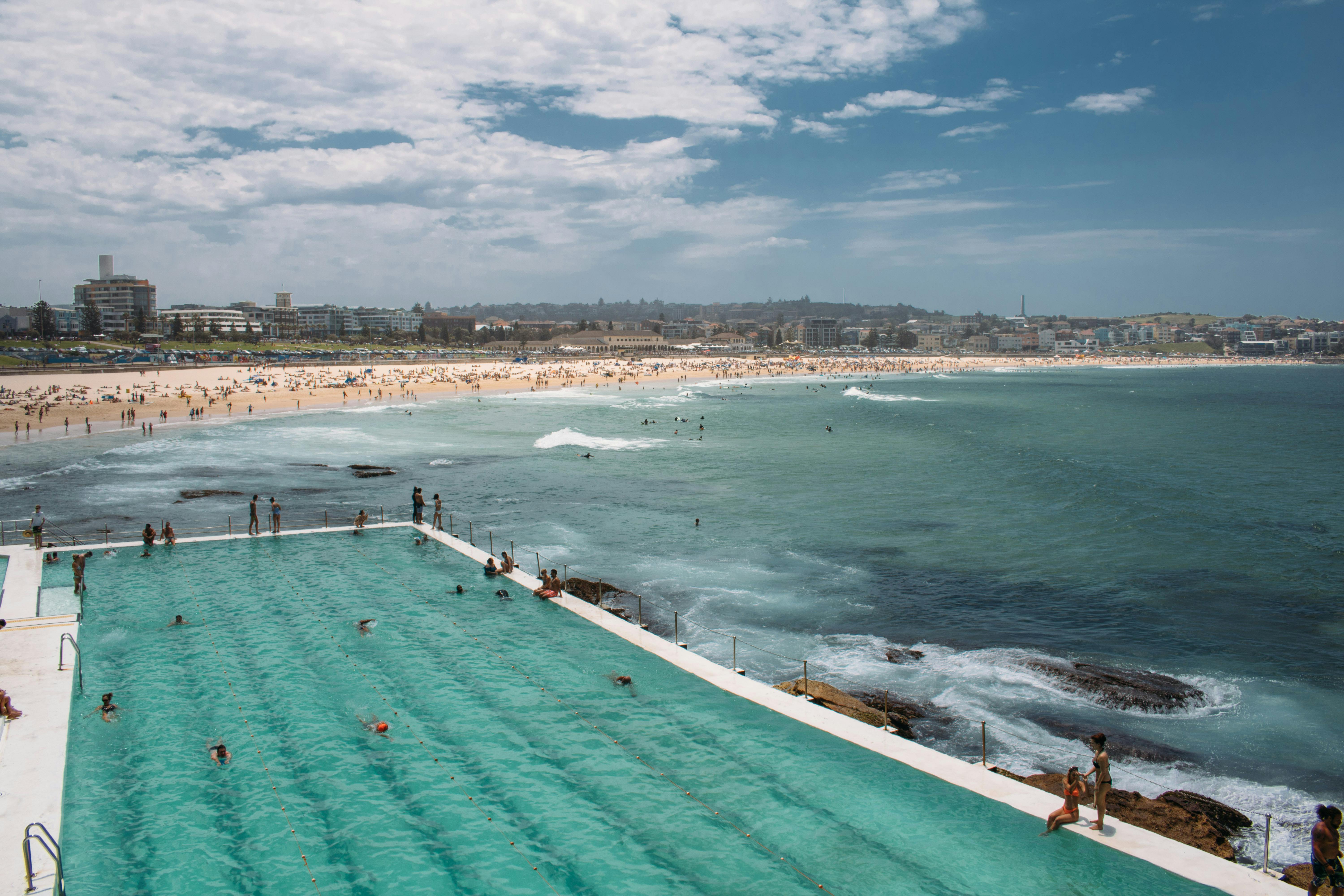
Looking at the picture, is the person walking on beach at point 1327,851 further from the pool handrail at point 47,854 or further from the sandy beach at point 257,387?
the sandy beach at point 257,387

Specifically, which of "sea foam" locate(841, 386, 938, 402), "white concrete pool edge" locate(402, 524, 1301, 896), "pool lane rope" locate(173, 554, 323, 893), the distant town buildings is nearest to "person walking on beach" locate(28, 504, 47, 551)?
"pool lane rope" locate(173, 554, 323, 893)

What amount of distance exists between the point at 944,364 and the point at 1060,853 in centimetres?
20136

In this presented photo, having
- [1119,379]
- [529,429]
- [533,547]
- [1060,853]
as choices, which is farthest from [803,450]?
[1119,379]

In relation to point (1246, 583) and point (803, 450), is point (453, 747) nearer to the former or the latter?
point (1246, 583)

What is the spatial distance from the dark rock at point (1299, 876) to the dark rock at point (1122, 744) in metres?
3.46

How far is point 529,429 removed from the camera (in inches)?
2255

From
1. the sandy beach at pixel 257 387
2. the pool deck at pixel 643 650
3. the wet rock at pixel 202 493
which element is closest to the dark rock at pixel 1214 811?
the pool deck at pixel 643 650

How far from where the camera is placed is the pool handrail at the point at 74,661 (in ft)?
43.6

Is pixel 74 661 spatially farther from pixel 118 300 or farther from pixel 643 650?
pixel 118 300

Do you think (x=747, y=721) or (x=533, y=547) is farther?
(x=533, y=547)

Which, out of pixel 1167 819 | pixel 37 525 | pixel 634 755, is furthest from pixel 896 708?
pixel 37 525

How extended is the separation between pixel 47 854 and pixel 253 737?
340 centimetres

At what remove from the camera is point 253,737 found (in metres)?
12.2

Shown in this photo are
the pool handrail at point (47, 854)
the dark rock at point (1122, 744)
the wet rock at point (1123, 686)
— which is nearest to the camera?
the pool handrail at point (47, 854)
